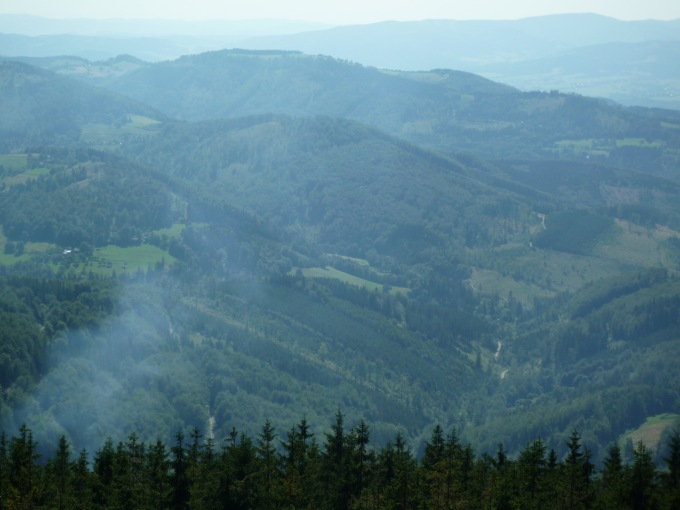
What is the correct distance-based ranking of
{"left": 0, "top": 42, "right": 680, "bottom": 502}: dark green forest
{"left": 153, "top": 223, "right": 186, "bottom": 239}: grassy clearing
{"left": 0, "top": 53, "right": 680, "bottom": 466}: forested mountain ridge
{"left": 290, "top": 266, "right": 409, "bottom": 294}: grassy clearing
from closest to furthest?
1. {"left": 0, "top": 42, "right": 680, "bottom": 502}: dark green forest
2. {"left": 0, "top": 53, "right": 680, "bottom": 466}: forested mountain ridge
3. {"left": 290, "top": 266, "right": 409, "bottom": 294}: grassy clearing
4. {"left": 153, "top": 223, "right": 186, "bottom": 239}: grassy clearing

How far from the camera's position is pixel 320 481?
174 ft

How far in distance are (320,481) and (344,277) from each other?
12916 cm

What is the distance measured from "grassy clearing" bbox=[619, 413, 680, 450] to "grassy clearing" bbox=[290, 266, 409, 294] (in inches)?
2617

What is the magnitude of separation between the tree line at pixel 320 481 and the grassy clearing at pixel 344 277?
384ft

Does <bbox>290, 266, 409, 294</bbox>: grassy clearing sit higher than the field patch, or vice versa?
the field patch

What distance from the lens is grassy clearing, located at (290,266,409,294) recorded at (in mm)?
175637

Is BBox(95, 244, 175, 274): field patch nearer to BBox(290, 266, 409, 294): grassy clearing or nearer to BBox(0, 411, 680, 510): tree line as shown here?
BBox(290, 266, 409, 294): grassy clearing

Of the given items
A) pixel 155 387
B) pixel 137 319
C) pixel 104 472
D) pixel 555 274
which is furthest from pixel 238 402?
pixel 555 274

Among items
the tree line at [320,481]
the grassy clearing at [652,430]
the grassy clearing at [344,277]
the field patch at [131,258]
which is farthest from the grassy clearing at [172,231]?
the tree line at [320,481]

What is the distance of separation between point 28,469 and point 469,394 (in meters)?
91.3

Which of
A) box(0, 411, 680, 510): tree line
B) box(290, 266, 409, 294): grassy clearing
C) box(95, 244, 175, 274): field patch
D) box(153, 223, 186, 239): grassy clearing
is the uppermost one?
box(0, 411, 680, 510): tree line

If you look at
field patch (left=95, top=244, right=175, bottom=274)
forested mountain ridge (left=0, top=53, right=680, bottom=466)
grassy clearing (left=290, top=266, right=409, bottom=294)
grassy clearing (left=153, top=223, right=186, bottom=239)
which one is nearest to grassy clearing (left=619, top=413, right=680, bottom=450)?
forested mountain ridge (left=0, top=53, right=680, bottom=466)

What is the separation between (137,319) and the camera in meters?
119

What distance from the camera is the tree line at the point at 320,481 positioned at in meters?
46.4
